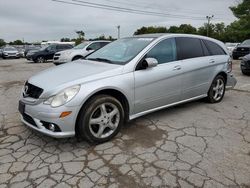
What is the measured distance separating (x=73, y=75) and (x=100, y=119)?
75cm

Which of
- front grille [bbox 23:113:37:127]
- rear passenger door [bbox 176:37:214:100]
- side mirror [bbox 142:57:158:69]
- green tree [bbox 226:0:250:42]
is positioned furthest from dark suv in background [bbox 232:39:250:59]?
green tree [bbox 226:0:250:42]

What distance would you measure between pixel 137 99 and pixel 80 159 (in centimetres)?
131

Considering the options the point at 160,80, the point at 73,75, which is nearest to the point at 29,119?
the point at 73,75

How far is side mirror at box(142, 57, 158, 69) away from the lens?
4.08 metres

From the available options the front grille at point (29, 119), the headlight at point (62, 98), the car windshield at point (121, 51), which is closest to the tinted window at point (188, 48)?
the car windshield at point (121, 51)

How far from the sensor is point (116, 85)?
376 cm

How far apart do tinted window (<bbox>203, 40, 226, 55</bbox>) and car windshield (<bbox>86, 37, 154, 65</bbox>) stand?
1.74 metres

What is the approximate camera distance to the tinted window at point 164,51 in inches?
173

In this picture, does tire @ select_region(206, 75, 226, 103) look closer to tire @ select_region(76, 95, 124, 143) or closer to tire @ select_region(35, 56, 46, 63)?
tire @ select_region(76, 95, 124, 143)

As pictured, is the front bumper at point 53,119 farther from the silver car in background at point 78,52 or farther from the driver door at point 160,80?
the silver car in background at point 78,52

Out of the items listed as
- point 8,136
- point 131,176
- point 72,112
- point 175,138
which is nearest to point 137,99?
point 175,138

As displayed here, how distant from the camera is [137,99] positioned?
407 centimetres

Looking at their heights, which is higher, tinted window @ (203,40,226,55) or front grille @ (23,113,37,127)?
tinted window @ (203,40,226,55)

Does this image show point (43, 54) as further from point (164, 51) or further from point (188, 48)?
point (164, 51)
